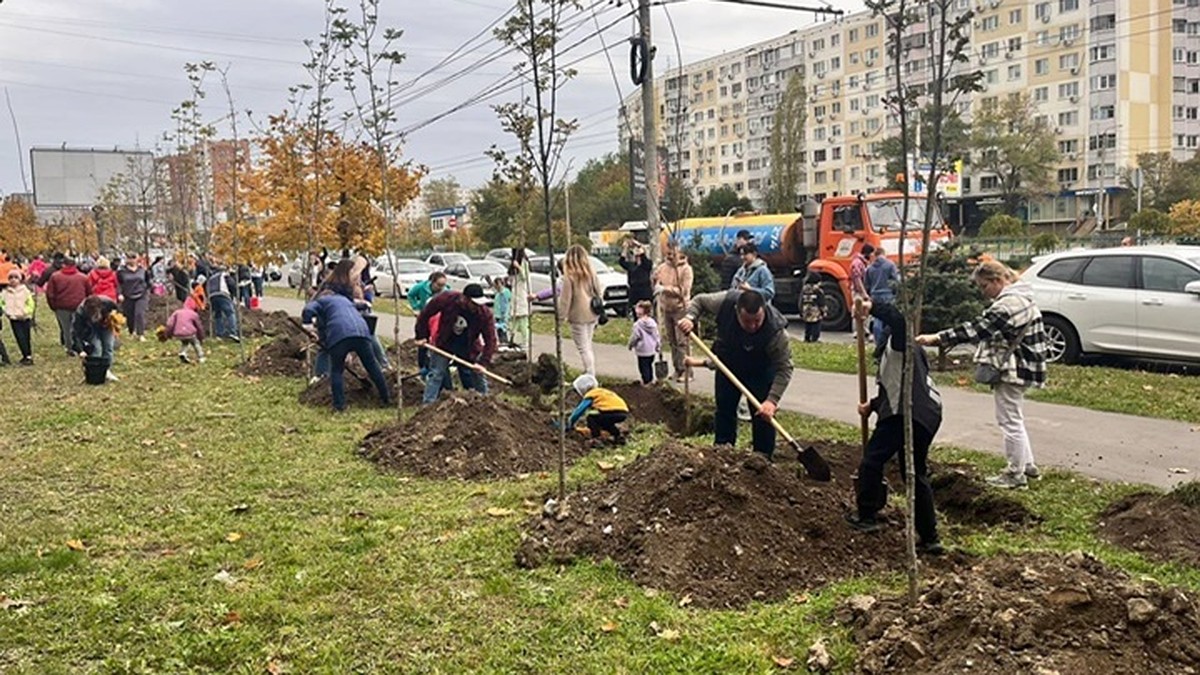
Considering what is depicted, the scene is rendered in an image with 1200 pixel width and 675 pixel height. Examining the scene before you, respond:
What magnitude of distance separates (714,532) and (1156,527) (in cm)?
266

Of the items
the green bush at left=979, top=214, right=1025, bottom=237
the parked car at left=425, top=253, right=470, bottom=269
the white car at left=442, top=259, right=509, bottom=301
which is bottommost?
the white car at left=442, top=259, right=509, bottom=301

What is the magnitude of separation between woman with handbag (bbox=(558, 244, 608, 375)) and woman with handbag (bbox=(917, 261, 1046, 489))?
15.4ft

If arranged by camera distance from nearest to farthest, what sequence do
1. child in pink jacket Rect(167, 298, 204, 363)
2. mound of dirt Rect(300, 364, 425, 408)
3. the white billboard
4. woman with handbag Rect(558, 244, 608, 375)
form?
1. woman with handbag Rect(558, 244, 608, 375)
2. mound of dirt Rect(300, 364, 425, 408)
3. child in pink jacket Rect(167, 298, 204, 363)
4. the white billboard

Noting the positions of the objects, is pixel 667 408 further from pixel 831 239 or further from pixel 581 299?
pixel 831 239

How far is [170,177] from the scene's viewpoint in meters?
25.2

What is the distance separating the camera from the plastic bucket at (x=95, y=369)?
1346 cm

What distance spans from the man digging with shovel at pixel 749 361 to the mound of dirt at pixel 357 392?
501 cm

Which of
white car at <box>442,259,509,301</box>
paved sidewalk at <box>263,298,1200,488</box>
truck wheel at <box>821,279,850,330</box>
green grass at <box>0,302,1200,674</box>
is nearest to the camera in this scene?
green grass at <box>0,302,1200,674</box>

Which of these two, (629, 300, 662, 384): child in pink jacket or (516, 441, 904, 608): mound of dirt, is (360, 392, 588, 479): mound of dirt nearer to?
(516, 441, 904, 608): mound of dirt

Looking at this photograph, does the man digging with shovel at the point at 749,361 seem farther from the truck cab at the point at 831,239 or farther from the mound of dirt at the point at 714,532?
the truck cab at the point at 831,239

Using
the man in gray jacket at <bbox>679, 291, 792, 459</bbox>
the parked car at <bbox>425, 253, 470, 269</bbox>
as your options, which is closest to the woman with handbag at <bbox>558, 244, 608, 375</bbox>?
the man in gray jacket at <bbox>679, 291, 792, 459</bbox>

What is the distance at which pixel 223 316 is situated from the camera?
19.2m

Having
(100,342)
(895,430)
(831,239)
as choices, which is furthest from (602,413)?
(831,239)

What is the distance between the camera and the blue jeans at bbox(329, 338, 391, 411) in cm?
1049
